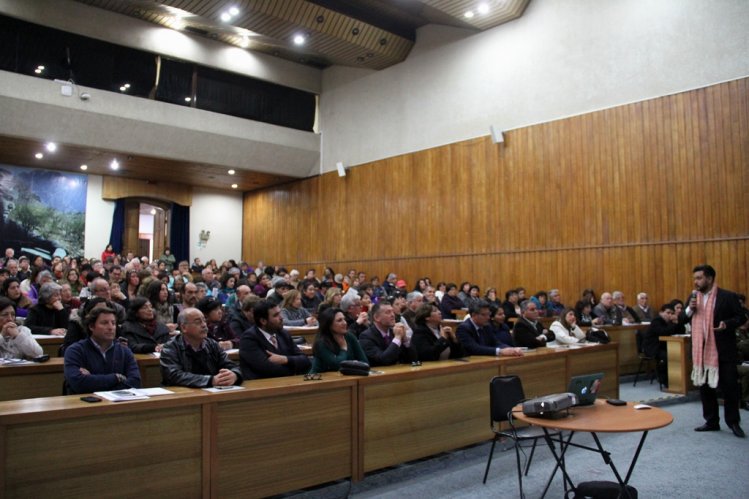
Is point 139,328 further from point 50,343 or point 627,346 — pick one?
point 627,346

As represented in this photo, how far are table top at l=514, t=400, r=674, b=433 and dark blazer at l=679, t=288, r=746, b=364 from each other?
2.35 m

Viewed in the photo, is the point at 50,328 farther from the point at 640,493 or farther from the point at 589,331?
the point at 589,331

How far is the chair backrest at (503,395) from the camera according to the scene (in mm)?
3703

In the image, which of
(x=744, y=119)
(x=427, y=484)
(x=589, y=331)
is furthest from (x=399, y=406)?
(x=744, y=119)

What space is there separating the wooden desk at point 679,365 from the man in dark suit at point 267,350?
4.89 metres

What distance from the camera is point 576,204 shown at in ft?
33.4

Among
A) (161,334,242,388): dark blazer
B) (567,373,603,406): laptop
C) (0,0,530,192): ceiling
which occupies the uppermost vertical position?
(0,0,530,192): ceiling

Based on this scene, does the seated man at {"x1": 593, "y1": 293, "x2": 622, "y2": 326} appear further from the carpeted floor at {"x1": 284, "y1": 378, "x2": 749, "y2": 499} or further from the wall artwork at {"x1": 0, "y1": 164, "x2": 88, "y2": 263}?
the wall artwork at {"x1": 0, "y1": 164, "x2": 88, "y2": 263}

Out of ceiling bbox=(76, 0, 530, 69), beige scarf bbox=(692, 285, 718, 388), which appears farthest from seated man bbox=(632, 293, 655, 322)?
ceiling bbox=(76, 0, 530, 69)

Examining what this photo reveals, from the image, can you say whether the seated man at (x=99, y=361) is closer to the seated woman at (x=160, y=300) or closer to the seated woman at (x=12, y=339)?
the seated woman at (x=12, y=339)

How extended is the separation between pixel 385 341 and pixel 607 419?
6.82 ft

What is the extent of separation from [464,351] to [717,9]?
7.05m

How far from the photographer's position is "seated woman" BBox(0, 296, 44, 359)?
4434 mm

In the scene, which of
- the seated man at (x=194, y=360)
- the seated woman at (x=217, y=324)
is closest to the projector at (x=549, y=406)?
the seated man at (x=194, y=360)
